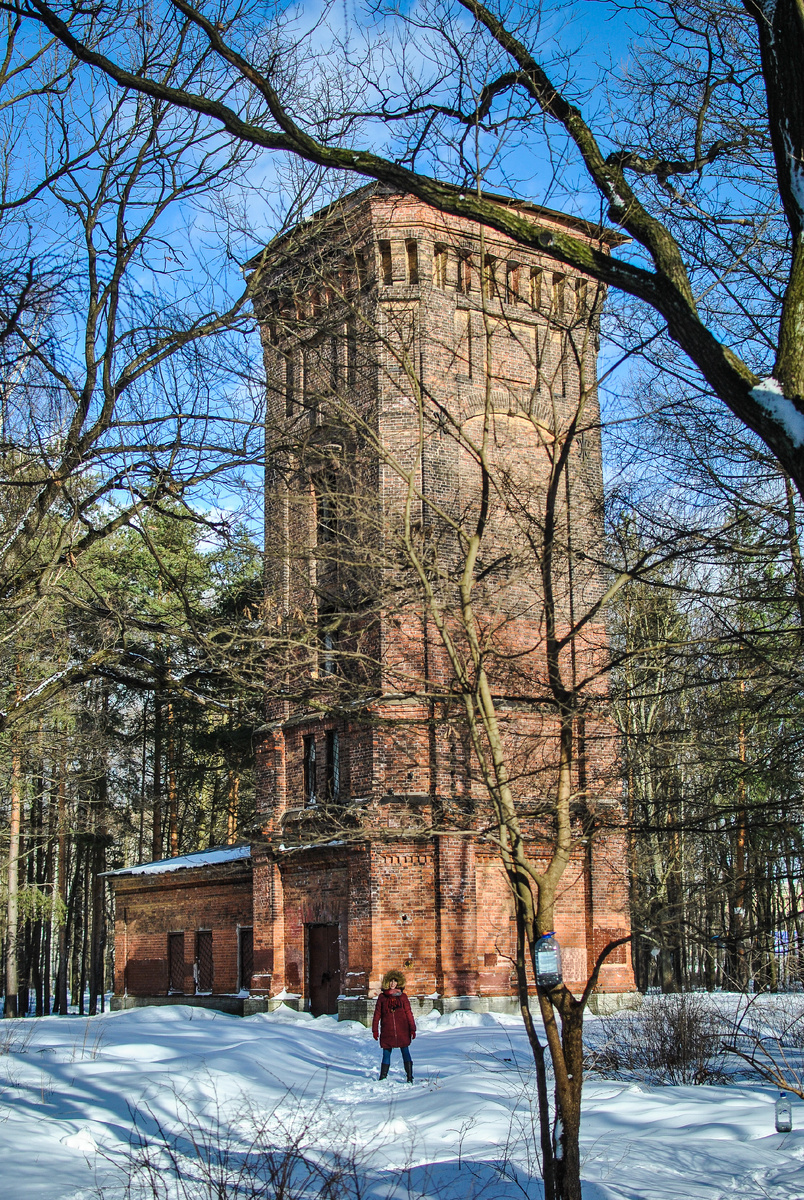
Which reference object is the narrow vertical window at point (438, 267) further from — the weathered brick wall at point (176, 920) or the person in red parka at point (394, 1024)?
the person in red parka at point (394, 1024)

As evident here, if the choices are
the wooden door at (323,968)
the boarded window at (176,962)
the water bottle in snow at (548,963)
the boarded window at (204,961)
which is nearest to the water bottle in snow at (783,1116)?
the water bottle in snow at (548,963)

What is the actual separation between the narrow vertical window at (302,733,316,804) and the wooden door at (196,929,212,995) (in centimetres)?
539

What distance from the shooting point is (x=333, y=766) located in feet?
70.4

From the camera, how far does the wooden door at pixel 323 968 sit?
20.6m

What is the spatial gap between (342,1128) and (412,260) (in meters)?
16.9

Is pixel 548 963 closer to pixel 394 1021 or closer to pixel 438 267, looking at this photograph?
pixel 394 1021

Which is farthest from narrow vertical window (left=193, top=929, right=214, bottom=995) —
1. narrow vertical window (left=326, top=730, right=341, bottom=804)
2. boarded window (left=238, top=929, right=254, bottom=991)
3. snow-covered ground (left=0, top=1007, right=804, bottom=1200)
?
snow-covered ground (left=0, top=1007, right=804, bottom=1200)

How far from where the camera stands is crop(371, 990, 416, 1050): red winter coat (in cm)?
1245

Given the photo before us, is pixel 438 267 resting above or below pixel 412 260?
below

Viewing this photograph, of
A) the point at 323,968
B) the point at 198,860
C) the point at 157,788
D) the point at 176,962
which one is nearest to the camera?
the point at 323,968

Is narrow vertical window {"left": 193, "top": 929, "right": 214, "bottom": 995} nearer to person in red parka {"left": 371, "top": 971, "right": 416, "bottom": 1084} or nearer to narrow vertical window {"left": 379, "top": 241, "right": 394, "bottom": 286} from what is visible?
person in red parka {"left": 371, "top": 971, "right": 416, "bottom": 1084}

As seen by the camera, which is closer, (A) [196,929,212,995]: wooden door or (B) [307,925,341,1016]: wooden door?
(B) [307,925,341,1016]: wooden door

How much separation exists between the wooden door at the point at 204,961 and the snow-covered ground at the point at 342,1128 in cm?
1049

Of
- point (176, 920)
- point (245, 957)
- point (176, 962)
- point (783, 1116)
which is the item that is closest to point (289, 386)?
point (783, 1116)
